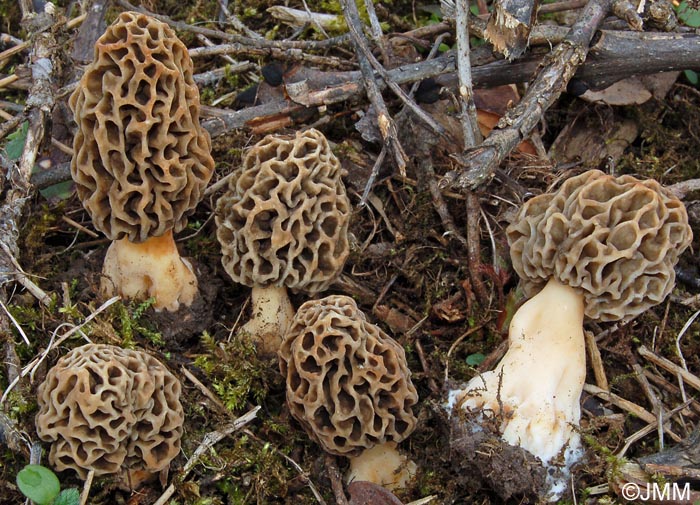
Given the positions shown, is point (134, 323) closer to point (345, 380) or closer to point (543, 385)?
point (345, 380)

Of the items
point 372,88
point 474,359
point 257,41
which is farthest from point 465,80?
point 474,359

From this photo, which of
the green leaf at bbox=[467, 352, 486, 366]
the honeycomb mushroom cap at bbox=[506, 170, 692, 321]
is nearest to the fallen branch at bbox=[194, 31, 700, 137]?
the honeycomb mushroom cap at bbox=[506, 170, 692, 321]

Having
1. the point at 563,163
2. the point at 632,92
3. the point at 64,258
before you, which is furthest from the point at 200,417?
the point at 632,92

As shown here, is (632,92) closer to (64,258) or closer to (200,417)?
(200,417)

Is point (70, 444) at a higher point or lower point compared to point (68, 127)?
lower

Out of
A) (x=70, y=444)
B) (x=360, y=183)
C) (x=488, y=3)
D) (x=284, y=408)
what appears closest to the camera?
(x=70, y=444)

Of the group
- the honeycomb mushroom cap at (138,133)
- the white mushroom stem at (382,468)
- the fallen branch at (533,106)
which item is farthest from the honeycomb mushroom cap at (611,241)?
the honeycomb mushroom cap at (138,133)

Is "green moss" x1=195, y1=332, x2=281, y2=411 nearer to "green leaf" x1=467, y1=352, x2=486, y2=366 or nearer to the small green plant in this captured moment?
the small green plant
